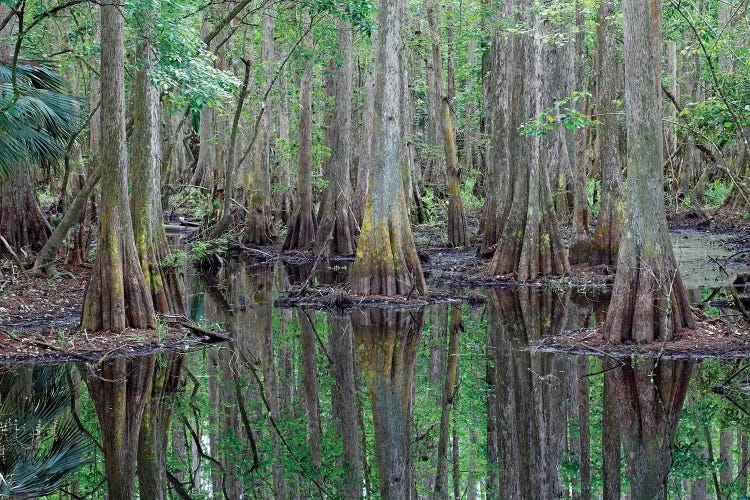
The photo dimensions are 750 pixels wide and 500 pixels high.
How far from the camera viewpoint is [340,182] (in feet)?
63.6

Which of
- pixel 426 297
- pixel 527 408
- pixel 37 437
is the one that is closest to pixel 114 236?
pixel 37 437

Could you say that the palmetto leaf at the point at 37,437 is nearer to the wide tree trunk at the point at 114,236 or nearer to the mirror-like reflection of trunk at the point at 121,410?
A: the mirror-like reflection of trunk at the point at 121,410

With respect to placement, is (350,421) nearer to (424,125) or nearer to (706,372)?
(706,372)

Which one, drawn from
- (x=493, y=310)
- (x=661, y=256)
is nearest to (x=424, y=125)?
(x=493, y=310)

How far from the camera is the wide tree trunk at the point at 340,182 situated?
63.4ft

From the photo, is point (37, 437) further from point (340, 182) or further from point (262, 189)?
point (262, 189)

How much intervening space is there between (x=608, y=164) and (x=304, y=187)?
7356 millimetres

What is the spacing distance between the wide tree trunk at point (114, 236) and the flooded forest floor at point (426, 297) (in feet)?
0.73

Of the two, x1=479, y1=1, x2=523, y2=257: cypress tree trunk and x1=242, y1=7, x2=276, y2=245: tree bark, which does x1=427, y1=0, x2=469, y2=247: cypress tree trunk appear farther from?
x1=242, y1=7, x2=276, y2=245: tree bark

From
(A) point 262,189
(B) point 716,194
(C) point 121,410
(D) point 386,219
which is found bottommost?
(C) point 121,410

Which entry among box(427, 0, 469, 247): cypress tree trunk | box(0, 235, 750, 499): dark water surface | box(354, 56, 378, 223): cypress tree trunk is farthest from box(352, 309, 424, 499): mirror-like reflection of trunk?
box(427, 0, 469, 247): cypress tree trunk

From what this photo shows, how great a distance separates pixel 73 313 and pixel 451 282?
6.30m

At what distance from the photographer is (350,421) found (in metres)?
7.59

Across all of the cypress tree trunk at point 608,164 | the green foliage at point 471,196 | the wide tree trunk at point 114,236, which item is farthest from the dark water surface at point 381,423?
the green foliage at point 471,196
